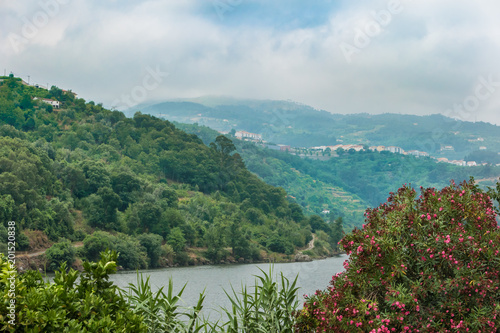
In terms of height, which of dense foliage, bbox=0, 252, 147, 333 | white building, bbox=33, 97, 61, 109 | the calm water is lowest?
the calm water

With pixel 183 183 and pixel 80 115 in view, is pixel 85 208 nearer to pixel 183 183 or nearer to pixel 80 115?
pixel 183 183

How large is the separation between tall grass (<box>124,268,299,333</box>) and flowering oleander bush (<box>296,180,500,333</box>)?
0.40 meters

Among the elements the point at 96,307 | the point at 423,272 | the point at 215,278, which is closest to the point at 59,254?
the point at 215,278

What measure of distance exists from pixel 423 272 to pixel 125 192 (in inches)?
2173

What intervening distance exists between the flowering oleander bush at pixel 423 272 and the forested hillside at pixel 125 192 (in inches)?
1453

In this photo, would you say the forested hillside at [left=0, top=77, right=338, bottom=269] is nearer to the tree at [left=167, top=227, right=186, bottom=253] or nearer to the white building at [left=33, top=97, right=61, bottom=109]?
the tree at [left=167, top=227, right=186, bottom=253]

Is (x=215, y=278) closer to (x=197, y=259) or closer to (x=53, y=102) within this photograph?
(x=197, y=259)

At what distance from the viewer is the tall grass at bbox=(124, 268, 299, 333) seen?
15.4 ft

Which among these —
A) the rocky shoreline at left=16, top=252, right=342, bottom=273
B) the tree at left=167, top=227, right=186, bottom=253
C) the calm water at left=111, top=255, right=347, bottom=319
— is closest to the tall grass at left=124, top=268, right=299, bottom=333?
the calm water at left=111, top=255, right=347, bottom=319

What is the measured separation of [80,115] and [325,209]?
2281 inches

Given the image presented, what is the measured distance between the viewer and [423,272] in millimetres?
4629

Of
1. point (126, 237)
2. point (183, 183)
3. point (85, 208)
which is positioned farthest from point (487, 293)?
point (183, 183)

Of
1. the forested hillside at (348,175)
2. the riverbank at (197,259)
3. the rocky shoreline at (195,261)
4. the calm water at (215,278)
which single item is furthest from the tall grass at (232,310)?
the forested hillside at (348,175)

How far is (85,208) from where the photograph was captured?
52188mm
